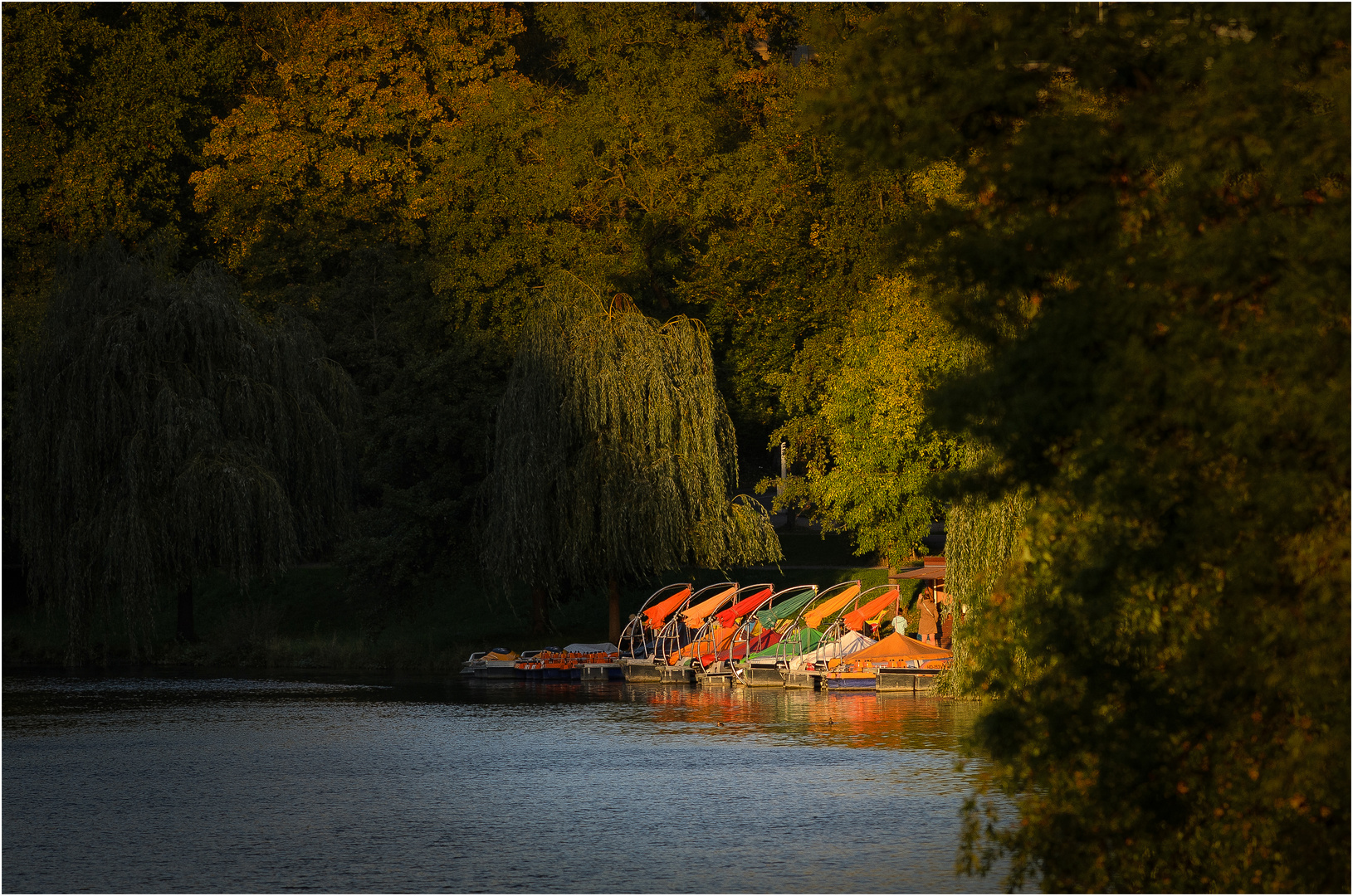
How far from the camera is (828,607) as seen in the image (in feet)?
125

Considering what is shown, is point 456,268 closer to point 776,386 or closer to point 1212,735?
point 776,386

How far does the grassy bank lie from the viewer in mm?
39719

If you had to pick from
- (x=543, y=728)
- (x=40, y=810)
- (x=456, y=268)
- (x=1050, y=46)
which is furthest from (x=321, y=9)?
(x=1050, y=46)

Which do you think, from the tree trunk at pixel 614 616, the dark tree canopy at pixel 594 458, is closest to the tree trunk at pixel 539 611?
the tree trunk at pixel 614 616

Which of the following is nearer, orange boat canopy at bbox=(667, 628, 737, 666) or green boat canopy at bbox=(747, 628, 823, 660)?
green boat canopy at bbox=(747, 628, 823, 660)

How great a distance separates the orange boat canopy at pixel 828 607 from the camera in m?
37.5

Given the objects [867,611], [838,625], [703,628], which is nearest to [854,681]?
[867,611]

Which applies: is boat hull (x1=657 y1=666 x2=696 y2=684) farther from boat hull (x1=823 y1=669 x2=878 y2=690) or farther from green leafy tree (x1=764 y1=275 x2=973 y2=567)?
green leafy tree (x1=764 y1=275 x2=973 y2=567)

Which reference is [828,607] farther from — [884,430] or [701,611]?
[884,430]

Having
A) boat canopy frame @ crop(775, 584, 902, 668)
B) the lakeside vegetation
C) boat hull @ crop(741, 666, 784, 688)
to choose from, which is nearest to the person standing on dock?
boat canopy frame @ crop(775, 584, 902, 668)

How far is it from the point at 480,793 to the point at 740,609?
18363 millimetres

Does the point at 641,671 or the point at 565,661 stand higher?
the point at 565,661

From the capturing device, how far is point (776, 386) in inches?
1781

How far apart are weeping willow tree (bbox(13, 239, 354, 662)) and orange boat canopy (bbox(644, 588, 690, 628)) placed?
8.01 meters
